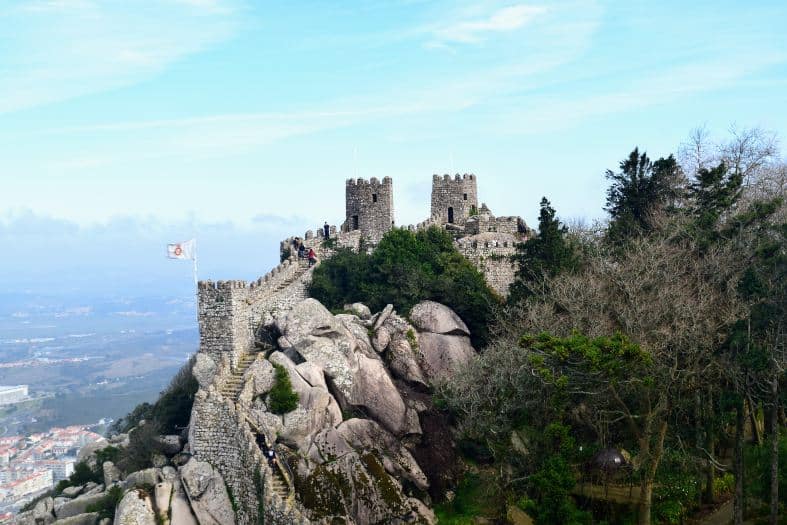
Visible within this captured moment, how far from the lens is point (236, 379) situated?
114 ft

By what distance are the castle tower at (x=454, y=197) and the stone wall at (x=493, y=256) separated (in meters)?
6.55

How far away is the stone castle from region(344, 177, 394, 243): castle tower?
0.06m

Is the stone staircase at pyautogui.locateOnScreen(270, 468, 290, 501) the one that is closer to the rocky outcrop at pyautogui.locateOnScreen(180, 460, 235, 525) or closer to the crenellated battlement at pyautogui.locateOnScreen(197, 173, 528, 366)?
the rocky outcrop at pyautogui.locateOnScreen(180, 460, 235, 525)

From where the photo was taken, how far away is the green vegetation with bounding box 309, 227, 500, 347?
130 feet

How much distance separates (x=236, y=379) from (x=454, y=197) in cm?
2176

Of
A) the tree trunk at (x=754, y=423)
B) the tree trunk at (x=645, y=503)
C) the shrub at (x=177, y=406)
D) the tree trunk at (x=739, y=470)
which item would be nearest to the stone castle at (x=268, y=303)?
the shrub at (x=177, y=406)

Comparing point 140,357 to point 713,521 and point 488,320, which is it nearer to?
point 488,320

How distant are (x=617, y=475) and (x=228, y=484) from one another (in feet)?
45.9

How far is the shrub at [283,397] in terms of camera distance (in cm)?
3186

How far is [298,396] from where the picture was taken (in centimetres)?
3225

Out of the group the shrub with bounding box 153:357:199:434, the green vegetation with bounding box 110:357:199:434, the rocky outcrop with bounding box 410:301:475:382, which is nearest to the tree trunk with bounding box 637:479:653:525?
the rocky outcrop with bounding box 410:301:475:382

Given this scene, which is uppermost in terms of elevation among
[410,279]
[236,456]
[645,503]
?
[410,279]

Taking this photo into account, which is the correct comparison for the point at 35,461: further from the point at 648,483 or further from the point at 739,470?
the point at 739,470

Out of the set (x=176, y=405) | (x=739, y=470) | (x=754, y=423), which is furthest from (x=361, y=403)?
(x=754, y=423)
